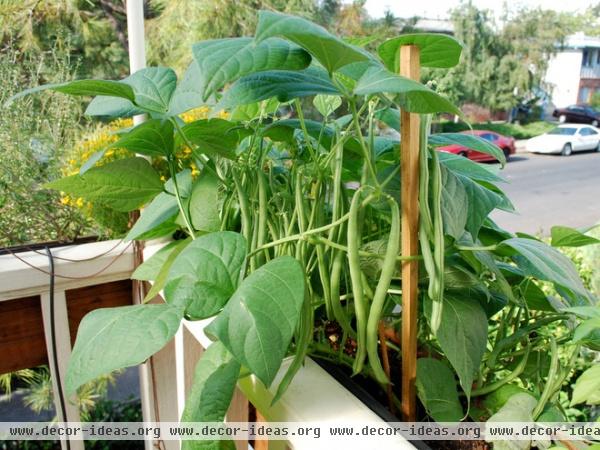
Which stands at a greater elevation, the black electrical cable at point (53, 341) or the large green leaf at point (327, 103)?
the large green leaf at point (327, 103)

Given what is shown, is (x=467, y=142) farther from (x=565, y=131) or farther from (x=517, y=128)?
(x=517, y=128)

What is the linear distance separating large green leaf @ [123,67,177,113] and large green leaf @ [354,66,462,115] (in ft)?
0.59

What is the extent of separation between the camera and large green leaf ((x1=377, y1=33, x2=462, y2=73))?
0.87 ft

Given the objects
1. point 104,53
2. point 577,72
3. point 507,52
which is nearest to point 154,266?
point 104,53

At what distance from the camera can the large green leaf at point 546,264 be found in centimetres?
27

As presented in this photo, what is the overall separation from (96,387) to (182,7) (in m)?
2.71

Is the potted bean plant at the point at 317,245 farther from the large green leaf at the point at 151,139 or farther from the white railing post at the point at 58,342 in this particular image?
the white railing post at the point at 58,342

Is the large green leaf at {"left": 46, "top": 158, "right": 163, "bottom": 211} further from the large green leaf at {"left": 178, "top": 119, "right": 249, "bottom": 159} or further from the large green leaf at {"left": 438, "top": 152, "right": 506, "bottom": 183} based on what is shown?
the large green leaf at {"left": 438, "top": 152, "right": 506, "bottom": 183}

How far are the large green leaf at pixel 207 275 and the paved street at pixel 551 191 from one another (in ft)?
9.39

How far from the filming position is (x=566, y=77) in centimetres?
1284

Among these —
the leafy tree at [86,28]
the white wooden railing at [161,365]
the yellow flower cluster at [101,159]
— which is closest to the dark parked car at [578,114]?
the leafy tree at [86,28]

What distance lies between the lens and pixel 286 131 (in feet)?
1.30

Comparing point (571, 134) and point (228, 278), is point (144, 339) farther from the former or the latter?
point (571, 134)

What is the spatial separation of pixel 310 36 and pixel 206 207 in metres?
0.21
